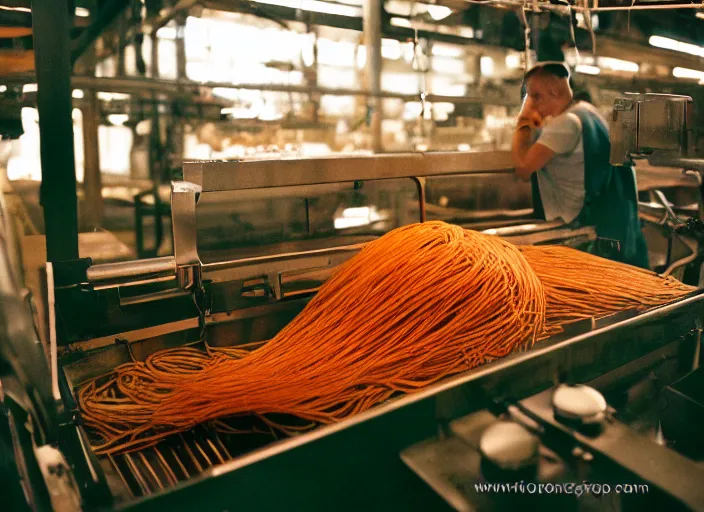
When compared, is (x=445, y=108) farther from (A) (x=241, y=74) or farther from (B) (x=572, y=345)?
(B) (x=572, y=345)

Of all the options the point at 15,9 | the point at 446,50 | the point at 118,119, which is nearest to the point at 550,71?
the point at 446,50

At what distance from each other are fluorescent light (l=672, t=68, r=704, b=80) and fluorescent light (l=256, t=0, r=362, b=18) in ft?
4.85

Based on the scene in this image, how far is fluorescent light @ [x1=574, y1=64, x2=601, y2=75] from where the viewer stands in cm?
258

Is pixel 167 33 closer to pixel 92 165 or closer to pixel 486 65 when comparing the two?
pixel 92 165

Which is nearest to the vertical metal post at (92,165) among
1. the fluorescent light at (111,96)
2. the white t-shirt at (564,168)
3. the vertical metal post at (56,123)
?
the fluorescent light at (111,96)

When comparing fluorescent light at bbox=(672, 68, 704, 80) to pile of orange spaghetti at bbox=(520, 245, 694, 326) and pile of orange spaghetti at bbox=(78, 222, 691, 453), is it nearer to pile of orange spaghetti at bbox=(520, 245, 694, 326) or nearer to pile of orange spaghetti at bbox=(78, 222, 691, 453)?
pile of orange spaghetti at bbox=(520, 245, 694, 326)

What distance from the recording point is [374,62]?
2721mm

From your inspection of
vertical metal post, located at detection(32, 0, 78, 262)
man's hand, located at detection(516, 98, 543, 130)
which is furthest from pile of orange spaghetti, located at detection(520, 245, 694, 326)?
vertical metal post, located at detection(32, 0, 78, 262)

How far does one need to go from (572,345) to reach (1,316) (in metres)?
1.29

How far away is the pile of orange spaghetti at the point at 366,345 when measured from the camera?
1.31m

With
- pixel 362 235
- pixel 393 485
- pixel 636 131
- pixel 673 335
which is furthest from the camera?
pixel 362 235

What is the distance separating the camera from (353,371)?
1.42 metres

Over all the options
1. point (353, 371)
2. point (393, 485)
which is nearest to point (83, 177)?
point (353, 371)

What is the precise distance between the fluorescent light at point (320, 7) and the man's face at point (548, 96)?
0.85m
